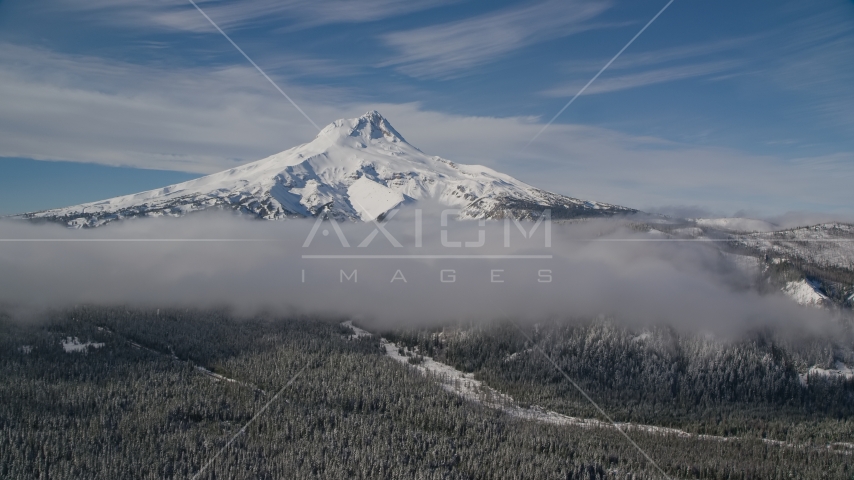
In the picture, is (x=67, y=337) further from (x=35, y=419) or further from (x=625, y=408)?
(x=625, y=408)

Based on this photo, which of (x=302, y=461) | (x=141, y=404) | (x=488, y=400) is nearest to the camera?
(x=302, y=461)

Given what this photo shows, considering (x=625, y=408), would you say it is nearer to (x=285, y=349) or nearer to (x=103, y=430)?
(x=285, y=349)

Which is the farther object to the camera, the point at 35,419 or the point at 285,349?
the point at 285,349

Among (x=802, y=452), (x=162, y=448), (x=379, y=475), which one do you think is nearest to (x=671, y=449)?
(x=802, y=452)

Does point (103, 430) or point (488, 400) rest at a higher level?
point (103, 430)

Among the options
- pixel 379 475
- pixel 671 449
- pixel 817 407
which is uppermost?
pixel 379 475

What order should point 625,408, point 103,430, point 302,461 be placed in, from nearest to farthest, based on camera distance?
point 302,461, point 103,430, point 625,408

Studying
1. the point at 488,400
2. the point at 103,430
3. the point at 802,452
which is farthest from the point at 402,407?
the point at 802,452
